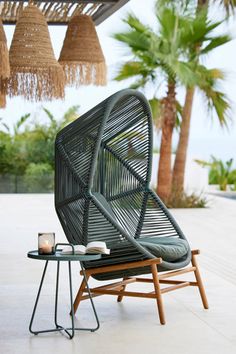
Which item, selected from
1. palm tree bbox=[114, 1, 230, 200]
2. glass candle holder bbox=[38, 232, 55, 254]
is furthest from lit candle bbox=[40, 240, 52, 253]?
palm tree bbox=[114, 1, 230, 200]

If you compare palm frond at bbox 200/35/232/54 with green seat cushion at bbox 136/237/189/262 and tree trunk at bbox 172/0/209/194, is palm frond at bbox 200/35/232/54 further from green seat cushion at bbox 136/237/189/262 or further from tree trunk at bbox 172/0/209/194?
green seat cushion at bbox 136/237/189/262

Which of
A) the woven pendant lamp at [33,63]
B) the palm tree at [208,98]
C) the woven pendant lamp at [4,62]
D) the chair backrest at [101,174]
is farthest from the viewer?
the palm tree at [208,98]

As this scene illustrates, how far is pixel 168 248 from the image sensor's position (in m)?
4.93

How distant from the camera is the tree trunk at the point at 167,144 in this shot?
12.9 meters

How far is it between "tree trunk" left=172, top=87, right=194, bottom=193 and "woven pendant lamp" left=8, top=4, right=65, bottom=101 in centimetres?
734

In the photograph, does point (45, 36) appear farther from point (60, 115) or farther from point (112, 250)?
point (60, 115)

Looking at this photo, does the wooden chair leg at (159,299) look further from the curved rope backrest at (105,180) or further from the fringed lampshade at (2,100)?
the fringed lampshade at (2,100)

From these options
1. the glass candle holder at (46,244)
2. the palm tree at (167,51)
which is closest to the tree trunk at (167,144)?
the palm tree at (167,51)

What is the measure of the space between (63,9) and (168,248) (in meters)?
2.80

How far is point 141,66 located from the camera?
41.3ft

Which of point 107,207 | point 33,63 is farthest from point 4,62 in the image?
point 107,207

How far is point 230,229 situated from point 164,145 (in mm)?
3052

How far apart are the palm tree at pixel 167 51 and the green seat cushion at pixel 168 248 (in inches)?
280

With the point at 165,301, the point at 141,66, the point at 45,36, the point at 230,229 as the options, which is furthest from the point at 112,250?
the point at 141,66
